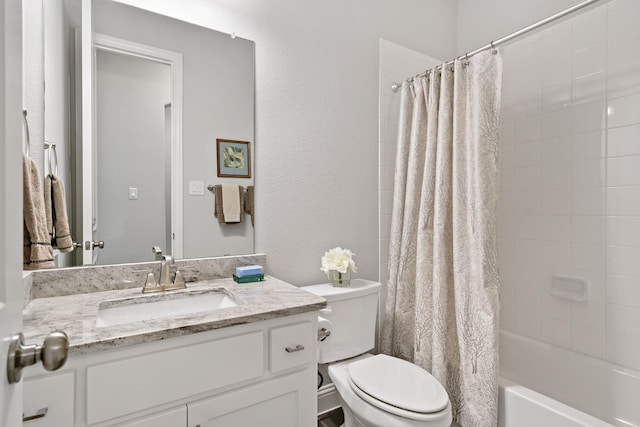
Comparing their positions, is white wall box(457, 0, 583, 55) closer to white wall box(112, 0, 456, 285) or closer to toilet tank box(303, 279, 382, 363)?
white wall box(112, 0, 456, 285)

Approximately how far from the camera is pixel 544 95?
1.91m

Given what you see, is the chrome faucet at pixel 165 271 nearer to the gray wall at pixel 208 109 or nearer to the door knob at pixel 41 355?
the gray wall at pixel 208 109

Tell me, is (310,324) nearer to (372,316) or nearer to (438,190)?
(372,316)

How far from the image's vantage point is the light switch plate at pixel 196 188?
1.53m

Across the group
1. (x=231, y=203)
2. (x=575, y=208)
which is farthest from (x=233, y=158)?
(x=575, y=208)

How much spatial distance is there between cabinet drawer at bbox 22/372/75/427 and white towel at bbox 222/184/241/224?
878 millimetres

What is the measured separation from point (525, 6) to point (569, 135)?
0.85 meters

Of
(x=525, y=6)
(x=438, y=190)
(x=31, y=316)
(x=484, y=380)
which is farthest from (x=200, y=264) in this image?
(x=525, y=6)

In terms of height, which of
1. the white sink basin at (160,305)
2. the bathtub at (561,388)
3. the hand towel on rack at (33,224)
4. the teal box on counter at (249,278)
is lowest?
the bathtub at (561,388)

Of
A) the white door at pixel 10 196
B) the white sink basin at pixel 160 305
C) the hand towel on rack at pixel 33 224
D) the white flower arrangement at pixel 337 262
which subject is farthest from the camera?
the white flower arrangement at pixel 337 262

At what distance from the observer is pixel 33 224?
1009 millimetres

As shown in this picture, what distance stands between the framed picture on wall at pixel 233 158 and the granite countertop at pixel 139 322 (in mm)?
537

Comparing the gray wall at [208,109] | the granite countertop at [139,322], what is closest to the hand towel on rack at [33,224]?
the granite countertop at [139,322]

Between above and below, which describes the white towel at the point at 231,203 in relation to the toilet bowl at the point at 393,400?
above
